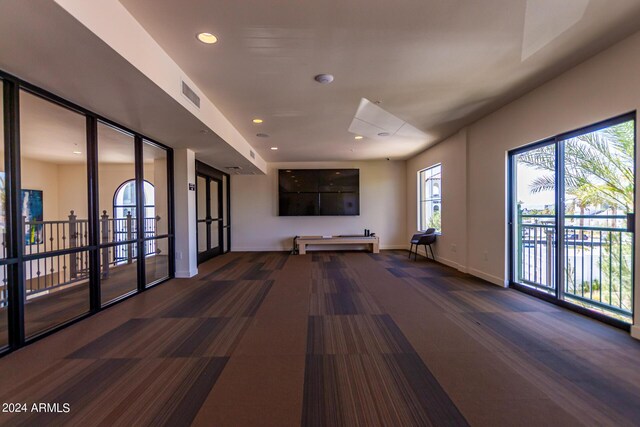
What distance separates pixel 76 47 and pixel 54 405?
2.39 metres

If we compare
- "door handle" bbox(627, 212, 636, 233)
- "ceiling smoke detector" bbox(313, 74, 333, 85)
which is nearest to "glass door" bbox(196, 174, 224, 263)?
"ceiling smoke detector" bbox(313, 74, 333, 85)

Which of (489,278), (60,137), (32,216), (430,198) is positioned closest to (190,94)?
(32,216)

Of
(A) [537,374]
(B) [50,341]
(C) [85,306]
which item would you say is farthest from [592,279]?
(C) [85,306]

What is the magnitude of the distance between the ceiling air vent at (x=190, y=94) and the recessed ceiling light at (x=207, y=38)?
0.71m

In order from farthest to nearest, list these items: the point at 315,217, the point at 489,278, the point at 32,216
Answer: the point at 315,217, the point at 489,278, the point at 32,216

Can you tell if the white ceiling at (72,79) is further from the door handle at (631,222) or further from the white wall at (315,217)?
the door handle at (631,222)

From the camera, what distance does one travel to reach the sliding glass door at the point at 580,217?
2.87 metres

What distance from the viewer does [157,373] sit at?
206cm

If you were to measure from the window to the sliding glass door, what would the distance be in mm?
2466

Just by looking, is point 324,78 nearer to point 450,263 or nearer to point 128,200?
point 128,200

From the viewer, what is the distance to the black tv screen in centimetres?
832

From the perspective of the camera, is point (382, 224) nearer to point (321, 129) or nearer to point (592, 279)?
point (321, 129)

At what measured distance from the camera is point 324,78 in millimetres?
3232

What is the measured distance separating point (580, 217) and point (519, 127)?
1.45 meters
